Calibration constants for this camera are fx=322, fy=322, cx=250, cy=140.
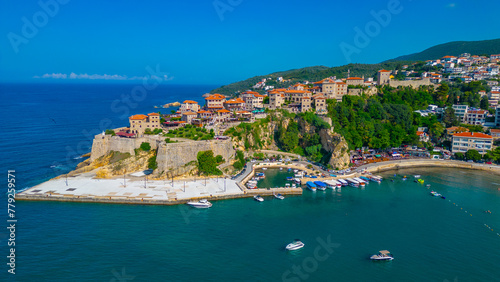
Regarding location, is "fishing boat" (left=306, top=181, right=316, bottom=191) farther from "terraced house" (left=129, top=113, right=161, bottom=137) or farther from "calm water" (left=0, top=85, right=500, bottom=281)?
"terraced house" (left=129, top=113, right=161, bottom=137)

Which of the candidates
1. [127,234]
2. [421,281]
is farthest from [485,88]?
[127,234]

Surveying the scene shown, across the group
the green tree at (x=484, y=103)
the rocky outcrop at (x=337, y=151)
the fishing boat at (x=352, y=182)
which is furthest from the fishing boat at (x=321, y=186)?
the green tree at (x=484, y=103)

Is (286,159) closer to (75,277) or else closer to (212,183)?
(212,183)

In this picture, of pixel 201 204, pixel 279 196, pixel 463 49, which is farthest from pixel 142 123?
pixel 463 49

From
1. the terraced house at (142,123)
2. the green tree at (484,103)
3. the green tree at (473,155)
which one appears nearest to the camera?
the terraced house at (142,123)

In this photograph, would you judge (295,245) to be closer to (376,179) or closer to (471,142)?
(376,179)

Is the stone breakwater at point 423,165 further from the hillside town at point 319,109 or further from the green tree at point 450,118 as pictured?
the green tree at point 450,118
